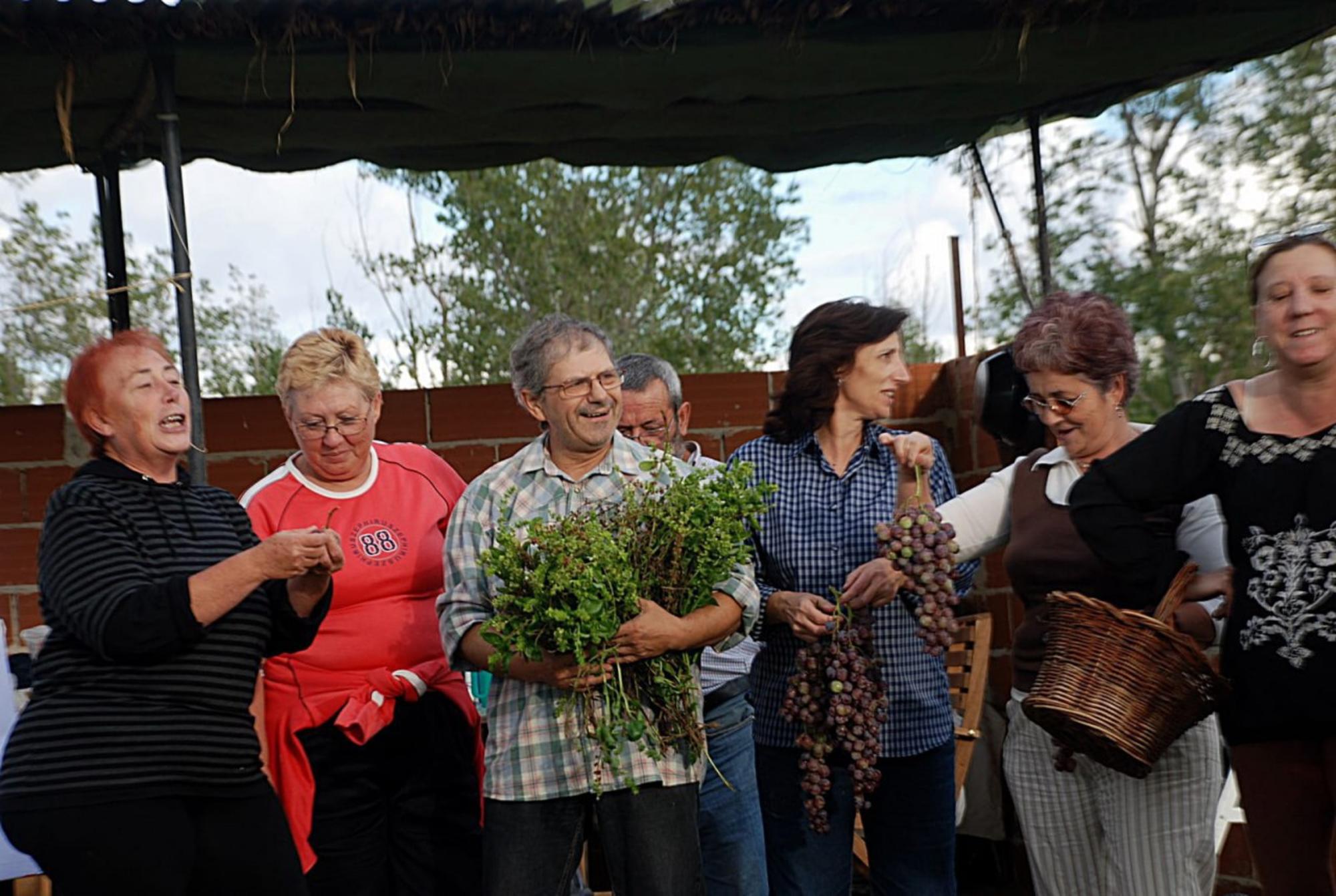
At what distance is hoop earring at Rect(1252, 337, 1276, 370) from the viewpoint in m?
2.55

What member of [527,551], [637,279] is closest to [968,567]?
[527,551]

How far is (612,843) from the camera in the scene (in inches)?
108

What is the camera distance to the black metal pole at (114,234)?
172 inches

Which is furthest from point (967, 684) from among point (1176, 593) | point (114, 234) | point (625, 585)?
point (114, 234)

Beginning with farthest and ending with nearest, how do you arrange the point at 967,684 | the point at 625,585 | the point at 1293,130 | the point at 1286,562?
the point at 1293,130 < the point at 967,684 < the point at 625,585 < the point at 1286,562

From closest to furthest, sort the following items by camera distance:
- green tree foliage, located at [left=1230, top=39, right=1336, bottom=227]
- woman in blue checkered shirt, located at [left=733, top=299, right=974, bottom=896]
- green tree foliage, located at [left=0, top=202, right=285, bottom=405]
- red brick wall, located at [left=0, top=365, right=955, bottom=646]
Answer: woman in blue checkered shirt, located at [left=733, top=299, right=974, bottom=896] → red brick wall, located at [left=0, top=365, right=955, bottom=646] → green tree foliage, located at [left=1230, top=39, right=1336, bottom=227] → green tree foliage, located at [left=0, top=202, right=285, bottom=405]

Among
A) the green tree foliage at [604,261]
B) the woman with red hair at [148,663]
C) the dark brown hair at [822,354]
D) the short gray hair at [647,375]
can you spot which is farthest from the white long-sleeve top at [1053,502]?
the green tree foliage at [604,261]

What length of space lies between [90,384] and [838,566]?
5.34 feet

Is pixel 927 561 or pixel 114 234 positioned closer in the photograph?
pixel 927 561

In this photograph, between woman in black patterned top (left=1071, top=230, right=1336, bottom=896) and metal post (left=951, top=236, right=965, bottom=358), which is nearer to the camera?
woman in black patterned top (left=1071, top=230, right=1336, bottom=896)

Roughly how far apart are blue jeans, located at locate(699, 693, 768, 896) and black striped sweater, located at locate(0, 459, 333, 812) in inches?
42.9

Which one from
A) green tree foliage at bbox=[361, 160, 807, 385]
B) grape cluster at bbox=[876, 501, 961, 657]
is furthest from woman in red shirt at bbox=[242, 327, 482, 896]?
green tree foliage at bbox=[361, 160, 807, 385]

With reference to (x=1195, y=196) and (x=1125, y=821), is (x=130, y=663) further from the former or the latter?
(x=1195, y=196)

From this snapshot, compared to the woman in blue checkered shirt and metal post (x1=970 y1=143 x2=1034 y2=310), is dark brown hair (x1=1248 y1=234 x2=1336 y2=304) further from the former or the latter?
metal post (x1=970 y1=143 x2=1034 y2=310)
